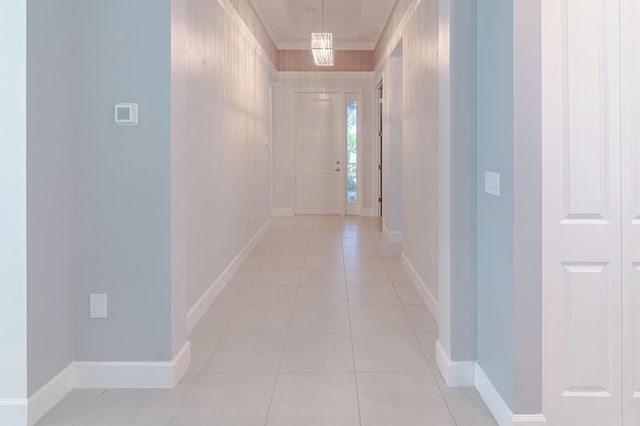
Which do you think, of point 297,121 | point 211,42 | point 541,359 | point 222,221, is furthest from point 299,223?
point 541,359

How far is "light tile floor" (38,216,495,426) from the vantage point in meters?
2.73

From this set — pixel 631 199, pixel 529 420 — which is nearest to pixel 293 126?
pixel 631 199

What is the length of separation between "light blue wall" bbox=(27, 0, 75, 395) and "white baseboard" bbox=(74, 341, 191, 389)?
11cm

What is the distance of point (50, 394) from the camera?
2.80m

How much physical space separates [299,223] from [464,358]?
7.12m

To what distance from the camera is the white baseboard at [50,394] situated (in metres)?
2.65

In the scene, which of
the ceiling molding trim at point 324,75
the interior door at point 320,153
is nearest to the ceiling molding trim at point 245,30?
the ceiling molding trim at point 324,75

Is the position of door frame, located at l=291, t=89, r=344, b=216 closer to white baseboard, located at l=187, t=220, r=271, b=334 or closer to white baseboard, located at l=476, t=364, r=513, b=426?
white baseboard, located at l=187, t=220, r=271, b=334

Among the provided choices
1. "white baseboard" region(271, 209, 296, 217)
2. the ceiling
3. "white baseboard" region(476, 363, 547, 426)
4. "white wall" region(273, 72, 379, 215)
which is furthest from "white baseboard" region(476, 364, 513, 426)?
"white baseboard" region(271, 209, 296, 217)

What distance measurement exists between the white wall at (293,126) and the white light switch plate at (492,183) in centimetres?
818

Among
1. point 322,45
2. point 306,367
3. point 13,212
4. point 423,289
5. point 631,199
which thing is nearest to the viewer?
point 631,199

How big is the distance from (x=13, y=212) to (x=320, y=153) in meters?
8.88

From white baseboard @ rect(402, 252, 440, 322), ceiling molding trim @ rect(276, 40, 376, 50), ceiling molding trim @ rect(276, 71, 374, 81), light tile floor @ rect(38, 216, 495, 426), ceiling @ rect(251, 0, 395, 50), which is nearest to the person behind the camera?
light tile floor @ rect(38, 216, 495, 426)

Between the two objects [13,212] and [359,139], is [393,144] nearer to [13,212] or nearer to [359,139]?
[359,139]
